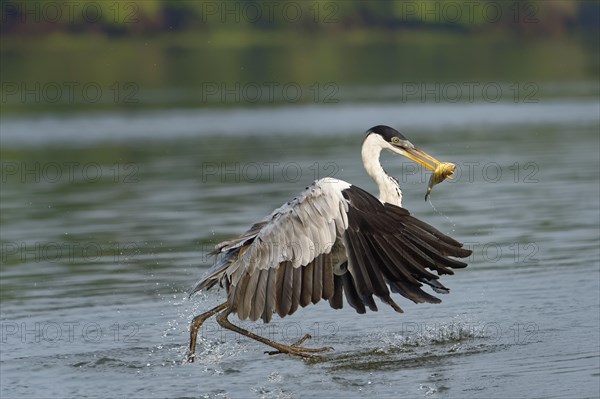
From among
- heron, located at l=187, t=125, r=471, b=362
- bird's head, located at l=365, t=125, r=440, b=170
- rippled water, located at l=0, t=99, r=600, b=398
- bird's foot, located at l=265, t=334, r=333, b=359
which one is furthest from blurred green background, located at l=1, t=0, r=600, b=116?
heron, located at l=187, t=125, r=471, b=362

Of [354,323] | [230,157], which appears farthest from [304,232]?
[230,157]

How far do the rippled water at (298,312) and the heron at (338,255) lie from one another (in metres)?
0.84

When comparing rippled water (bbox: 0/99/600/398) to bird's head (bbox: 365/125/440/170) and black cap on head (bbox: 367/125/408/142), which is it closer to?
bird's head (bbox: 365/125/440/170)

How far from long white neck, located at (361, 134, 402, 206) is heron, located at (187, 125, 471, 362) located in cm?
58

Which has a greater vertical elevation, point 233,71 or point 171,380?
point 233,71

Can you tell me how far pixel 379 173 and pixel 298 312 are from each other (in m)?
2.70

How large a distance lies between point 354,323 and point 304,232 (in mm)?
2621

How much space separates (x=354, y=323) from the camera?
42.4 ft

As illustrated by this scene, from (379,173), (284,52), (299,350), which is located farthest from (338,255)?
(284,52)

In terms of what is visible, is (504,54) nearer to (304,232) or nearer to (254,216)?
(254,216)

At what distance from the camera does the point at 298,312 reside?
44.1 ft

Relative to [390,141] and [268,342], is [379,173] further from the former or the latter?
[268,342]

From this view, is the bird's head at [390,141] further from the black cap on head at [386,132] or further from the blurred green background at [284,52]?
the blurred green background at [284,52]

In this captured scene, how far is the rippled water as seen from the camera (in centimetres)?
1130
